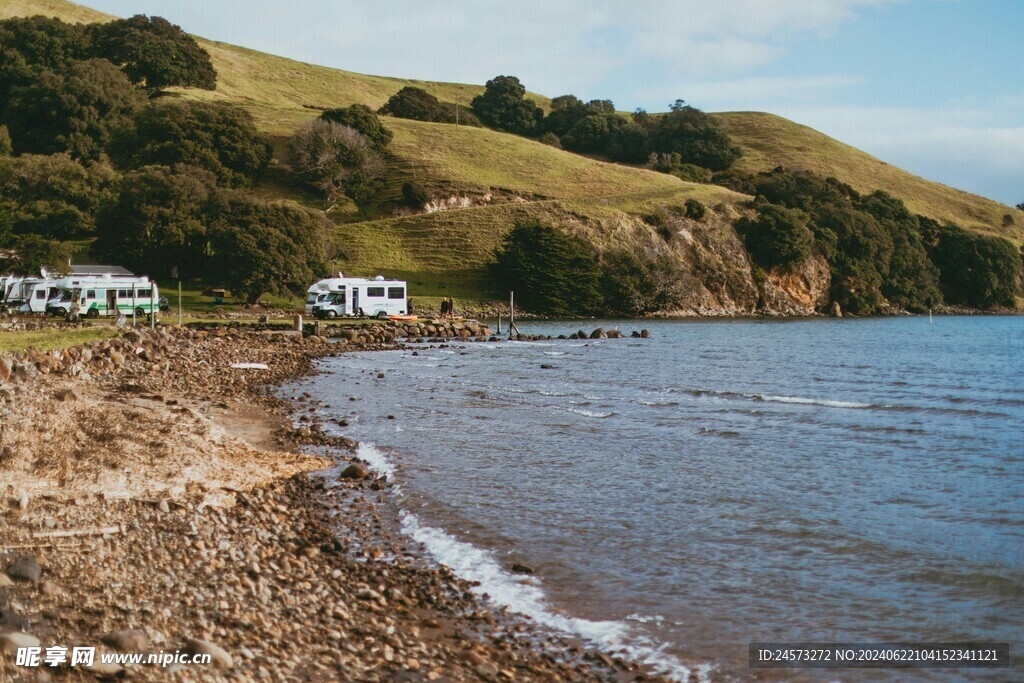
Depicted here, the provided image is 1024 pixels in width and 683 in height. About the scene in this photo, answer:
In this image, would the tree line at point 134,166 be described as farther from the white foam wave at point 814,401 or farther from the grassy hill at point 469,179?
the white foam wave at point 814,401

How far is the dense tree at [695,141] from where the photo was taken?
154125mm

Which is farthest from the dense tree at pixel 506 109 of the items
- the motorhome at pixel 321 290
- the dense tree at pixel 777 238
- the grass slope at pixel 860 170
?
the motorhome at pixel 321 290

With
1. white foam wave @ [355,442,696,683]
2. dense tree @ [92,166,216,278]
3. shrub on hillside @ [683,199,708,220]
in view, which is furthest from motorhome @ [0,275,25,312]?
shrub on hillside @ [683,199,708,220]

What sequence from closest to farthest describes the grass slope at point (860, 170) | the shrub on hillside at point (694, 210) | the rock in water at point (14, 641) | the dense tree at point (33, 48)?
the rock in water at point (14, 641), the shrub on hillside at point (694, 210), the dense tree at point (33, 48), the grass slope at point (860, 170)

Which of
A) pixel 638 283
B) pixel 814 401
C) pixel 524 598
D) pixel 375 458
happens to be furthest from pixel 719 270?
pixel 524 598

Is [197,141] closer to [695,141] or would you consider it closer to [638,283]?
[638,283]

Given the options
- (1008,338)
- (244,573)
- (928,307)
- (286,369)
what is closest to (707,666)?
(244,573)

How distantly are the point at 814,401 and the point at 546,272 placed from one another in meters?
62.2

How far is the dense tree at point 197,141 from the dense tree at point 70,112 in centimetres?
780

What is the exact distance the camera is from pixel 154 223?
6812 cm

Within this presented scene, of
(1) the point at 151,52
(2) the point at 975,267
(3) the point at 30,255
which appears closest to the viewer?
(3) the point at 30,255

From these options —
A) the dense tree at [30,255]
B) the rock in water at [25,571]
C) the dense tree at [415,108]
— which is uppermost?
the dense tree at [415,108]

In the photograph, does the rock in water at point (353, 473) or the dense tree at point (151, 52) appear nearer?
the rock in water at point (353, 473)

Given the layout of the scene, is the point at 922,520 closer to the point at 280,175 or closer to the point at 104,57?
the point at 280,175
